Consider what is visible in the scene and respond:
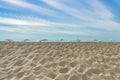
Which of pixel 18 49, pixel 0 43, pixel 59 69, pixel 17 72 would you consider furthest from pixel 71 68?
pixel 0 43

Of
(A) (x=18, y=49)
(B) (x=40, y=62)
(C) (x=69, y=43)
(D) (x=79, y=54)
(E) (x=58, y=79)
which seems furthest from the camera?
(C) (x=69, y=43)

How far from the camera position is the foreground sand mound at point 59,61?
6.98m

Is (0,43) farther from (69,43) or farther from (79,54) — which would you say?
(79,54)

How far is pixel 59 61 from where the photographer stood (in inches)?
308

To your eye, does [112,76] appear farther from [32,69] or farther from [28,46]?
[28,46]

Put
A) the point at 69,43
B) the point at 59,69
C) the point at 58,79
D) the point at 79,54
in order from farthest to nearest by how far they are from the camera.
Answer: the point at 69,43
the point at 79,54
the point at 59,69
the point at 58,79

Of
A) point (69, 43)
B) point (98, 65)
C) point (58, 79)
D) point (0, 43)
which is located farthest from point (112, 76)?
point (0, 43)

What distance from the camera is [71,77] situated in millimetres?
6781

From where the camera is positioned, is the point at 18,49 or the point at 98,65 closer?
the point at 98,65

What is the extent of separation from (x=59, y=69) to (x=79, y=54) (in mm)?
1482

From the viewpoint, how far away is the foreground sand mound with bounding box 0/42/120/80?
698cm

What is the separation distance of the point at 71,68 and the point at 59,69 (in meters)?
0.36

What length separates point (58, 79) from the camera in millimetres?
6711

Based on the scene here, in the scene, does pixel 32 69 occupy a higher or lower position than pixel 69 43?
lower
